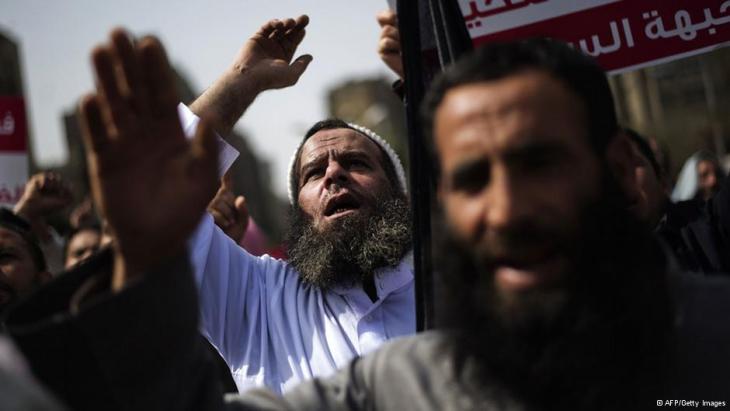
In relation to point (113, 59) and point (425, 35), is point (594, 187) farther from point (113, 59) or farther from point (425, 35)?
point (425, 35)

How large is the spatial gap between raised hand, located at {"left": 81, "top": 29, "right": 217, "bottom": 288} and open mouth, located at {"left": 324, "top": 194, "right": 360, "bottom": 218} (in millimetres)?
2336

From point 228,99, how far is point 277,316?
928 mm

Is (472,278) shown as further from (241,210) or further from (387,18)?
(241,210)

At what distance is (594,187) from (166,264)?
846 millimetres

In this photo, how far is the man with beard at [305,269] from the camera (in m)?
3.42

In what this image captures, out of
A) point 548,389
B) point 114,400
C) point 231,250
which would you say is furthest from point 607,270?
point 231,250

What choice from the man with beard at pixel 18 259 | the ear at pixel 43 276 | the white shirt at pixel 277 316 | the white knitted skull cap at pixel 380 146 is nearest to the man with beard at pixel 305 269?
the white shirt at pixel 277 316

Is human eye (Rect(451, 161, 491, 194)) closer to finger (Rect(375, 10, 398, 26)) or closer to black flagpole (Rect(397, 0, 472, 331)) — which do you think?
black flagpole (Rect(397, 0, 472, 331))

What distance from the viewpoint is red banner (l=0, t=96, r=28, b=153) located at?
6.19 meters

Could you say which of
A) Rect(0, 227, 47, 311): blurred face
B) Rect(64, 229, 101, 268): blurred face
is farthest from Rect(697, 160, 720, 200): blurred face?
Rect(0, 227, 47, 311): blurred face

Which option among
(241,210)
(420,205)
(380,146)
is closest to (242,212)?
(241,210)

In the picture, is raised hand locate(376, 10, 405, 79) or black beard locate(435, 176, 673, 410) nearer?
black beard locate(435, 176, 673, 410)

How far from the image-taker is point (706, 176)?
285 inches
